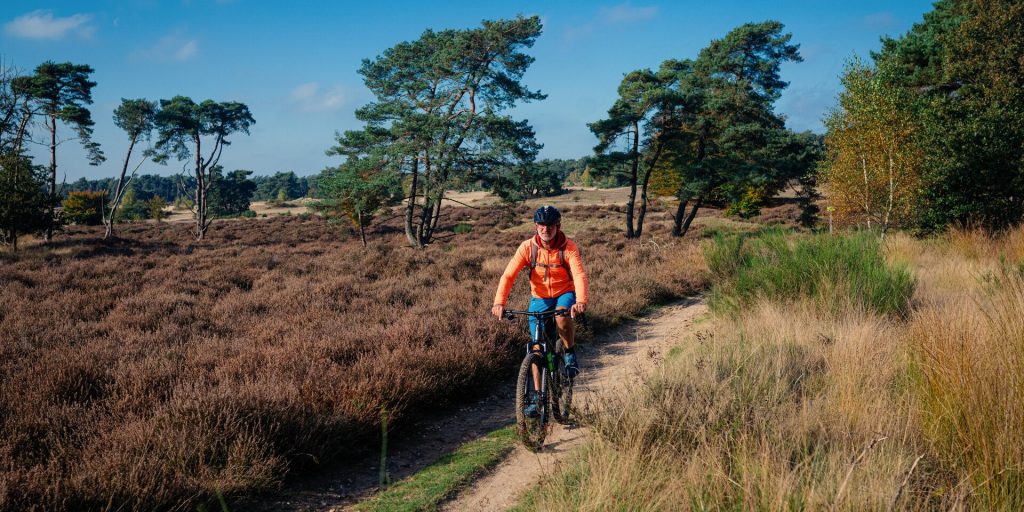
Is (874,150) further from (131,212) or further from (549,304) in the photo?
(131,212)

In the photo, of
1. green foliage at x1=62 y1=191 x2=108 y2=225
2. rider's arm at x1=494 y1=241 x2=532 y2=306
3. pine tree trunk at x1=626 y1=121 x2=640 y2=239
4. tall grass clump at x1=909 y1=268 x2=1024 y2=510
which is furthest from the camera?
green foliage at x1=62 y1=191 x2=108 y2=225

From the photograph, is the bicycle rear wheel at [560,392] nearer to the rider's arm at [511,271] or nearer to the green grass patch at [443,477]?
the green grass patch at [443,477]

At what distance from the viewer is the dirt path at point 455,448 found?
3699 millimetres

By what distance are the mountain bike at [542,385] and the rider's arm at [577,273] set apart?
228 mm

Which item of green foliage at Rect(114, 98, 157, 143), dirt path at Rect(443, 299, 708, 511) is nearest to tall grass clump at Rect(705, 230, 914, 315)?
dirt path at Rect(443, 299, 708, 511)

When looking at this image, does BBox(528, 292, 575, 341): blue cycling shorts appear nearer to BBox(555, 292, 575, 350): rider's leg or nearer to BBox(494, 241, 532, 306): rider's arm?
BBox(555, 292, 575, 350): rider's leg

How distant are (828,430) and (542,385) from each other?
7.00 feet

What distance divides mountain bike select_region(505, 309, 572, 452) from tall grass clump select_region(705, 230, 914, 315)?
4395mm

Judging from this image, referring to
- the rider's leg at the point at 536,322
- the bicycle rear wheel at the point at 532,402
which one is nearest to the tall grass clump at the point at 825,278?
the rider's leg at the point at 536,322

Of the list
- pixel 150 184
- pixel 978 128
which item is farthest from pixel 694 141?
pixel 150 184

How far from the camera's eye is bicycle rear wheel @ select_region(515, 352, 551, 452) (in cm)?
432

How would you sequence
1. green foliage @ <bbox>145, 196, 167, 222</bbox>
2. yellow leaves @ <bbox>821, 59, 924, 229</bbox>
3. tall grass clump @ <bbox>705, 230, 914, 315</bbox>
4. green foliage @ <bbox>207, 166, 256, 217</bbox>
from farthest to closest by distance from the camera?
green foliage @ <bbox>207, 166, 256, 217</bbox>, green foliage @ <bbox>145, 196, 167, 222</bbox>, yellow leaves @ <bbox>821, 59, 924, 229</bbox>, tall grass clump @ <bbox>705, 230, 914, 315</bbox>

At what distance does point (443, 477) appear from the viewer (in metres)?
4.04

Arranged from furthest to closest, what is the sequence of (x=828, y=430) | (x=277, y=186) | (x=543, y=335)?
1. (x=277, y=186)
2. (x=543, y=335)
3. (x=828, y=430)
